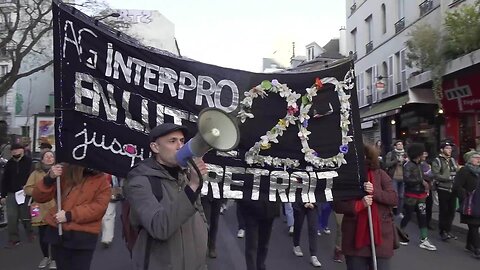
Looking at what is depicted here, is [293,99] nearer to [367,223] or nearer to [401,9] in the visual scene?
[367,223]

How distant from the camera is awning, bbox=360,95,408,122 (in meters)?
19.6

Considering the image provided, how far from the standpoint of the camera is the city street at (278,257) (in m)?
6.91

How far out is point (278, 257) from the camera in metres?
7.37

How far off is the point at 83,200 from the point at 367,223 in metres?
2.53

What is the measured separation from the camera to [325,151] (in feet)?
14.7

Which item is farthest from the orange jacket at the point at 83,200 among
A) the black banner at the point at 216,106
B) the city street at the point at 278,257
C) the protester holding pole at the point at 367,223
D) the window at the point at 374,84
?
the window at the point at 374,84

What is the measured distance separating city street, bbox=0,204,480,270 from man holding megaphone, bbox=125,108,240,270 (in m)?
4.16

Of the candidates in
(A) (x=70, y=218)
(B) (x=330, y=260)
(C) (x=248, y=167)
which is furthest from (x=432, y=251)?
(A) (x=70, y=218)

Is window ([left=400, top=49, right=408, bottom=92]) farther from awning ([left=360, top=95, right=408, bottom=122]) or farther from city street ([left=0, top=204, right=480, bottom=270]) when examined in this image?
city street ([left=0, top=204, right=480, bottom=270])

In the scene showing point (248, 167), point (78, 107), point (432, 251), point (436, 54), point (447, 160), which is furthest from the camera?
point (436, 54)

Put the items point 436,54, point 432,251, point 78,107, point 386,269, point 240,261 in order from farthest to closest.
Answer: point 436,54 < point 432,251 < point 240,261 < point 386,269 < point 78,107

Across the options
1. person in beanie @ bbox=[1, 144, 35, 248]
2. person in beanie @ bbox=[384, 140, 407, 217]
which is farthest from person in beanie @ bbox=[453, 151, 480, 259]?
person in beanie @ bbox=[1, 144, 35, 248]

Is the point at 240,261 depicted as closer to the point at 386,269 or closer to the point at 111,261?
the point at 111,261

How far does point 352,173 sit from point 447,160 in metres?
5.41
